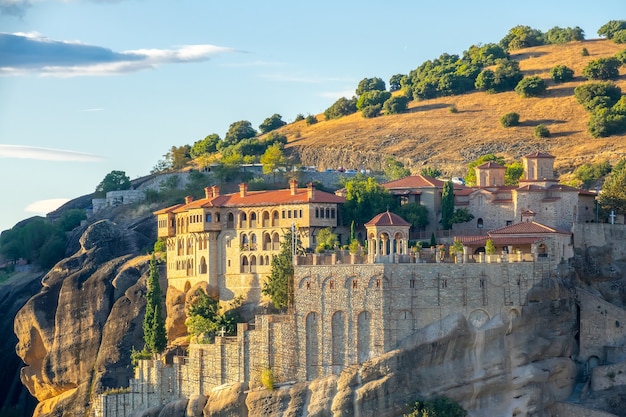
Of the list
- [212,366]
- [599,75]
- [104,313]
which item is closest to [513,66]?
[599,75]

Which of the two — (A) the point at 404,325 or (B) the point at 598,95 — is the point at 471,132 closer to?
(B) the point at 598,95

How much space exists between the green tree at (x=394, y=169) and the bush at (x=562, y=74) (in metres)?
19.0

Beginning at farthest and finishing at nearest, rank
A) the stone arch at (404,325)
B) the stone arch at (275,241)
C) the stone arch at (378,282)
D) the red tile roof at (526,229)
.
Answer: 1. the stone arch at (275,241)
2. the red tile roof at (526,229)
3. the stone arch at (378,282)
4. the stone arch at (404,325)

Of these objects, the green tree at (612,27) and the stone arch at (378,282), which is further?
the green tree at (612,27)

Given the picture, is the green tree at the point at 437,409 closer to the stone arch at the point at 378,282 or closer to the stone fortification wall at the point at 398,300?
the stone fortification wall at the point at 398,300

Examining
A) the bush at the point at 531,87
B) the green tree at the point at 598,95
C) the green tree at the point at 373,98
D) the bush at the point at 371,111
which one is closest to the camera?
the green tree at the point at 598,95

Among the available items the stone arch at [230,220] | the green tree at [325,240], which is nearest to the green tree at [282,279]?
the green tree at [325,240]

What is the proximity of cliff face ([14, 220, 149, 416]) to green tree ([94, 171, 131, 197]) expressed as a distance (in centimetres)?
1890

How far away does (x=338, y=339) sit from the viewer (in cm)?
9412

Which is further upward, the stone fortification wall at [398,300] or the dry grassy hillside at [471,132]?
the dry grassy hillside at [471,132]

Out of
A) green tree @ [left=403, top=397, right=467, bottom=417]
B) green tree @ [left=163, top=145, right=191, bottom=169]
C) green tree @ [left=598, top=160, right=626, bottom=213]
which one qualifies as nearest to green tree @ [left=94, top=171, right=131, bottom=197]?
green tree @ [left=163, top=145, right=191, bottom=169]

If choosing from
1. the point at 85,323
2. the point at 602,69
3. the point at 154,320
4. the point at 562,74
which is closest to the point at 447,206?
the point at 154,320

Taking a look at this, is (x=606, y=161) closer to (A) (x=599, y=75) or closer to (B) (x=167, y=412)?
(A) (x=599, y=75)

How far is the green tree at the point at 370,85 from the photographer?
6821 inches
